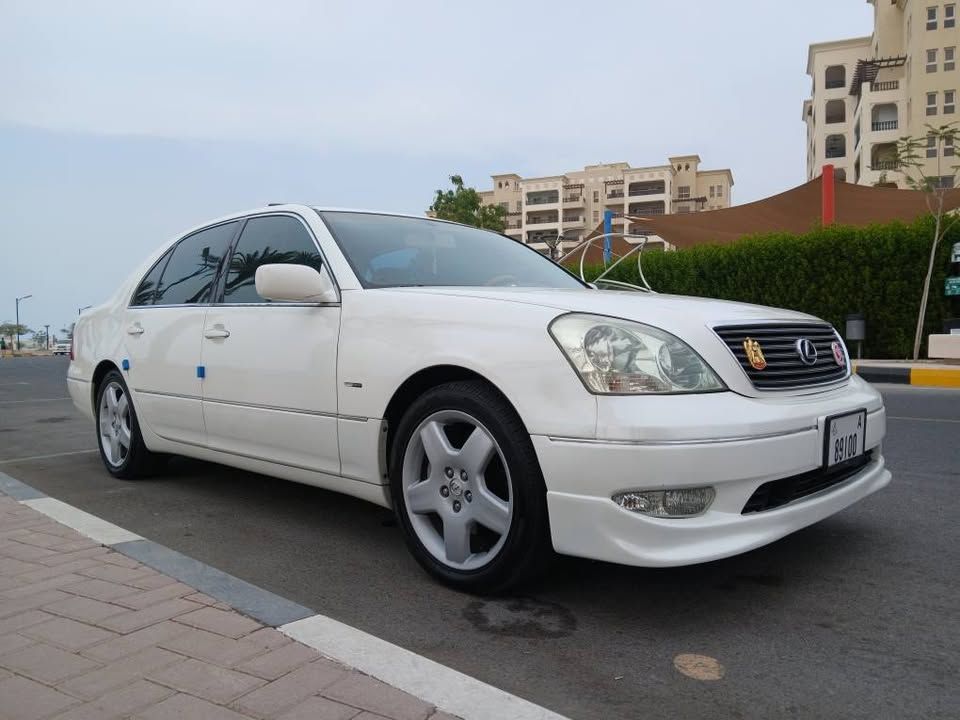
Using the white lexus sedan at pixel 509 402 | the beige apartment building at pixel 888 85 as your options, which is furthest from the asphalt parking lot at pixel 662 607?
the beige apartment building at pixel 888 85

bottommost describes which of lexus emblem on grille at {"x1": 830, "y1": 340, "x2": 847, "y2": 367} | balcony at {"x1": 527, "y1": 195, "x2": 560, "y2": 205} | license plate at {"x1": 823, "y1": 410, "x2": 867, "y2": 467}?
license plate at {"x1": 823, "y1": 410, "x2": 867, "y2": 467}

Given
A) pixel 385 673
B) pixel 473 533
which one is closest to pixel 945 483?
pixel 473 533

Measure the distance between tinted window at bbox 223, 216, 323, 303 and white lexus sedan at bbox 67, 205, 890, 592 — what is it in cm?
1

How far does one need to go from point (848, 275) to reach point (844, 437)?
1313cm

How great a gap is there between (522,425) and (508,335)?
0.31 metres

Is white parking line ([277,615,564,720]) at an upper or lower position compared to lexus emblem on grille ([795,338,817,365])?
lower

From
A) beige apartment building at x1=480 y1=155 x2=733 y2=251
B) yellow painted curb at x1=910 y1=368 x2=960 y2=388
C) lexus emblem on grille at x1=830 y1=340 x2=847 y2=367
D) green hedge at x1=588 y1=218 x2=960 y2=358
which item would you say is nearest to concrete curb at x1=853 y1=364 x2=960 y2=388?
yellow painted curb at x1=910 y1=368 x2=960 y2=388

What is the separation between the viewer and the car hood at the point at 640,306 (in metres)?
2.62

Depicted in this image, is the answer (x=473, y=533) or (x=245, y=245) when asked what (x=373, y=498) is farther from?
(x=245, y=245)

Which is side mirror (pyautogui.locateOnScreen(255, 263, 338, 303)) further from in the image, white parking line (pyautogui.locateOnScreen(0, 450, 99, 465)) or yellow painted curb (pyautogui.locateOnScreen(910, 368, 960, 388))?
yellow painted curb (pyautogui.locateOnScreen(910, 368, 960, 388))

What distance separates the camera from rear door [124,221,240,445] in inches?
161

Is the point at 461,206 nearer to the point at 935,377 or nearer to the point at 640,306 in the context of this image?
the point at 935,377

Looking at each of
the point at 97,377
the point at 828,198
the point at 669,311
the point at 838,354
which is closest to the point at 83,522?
the point at 97,377

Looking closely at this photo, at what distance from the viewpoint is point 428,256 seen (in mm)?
3666
